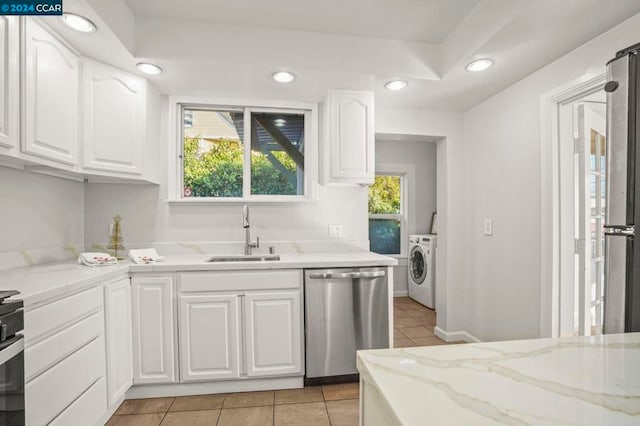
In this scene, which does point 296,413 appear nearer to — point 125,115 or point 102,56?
point 125,115

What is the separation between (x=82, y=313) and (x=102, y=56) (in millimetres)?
1591

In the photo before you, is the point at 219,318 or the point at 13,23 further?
the point at 219,318

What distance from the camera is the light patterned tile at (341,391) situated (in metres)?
2.12

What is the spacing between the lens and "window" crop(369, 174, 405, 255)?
5.00 metres

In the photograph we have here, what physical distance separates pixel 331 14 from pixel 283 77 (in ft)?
1.73

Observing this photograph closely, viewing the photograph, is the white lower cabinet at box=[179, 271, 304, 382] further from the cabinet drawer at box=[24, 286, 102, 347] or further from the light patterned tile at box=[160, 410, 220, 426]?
the cabinet drawer at box=[24, 286, 102, 347]

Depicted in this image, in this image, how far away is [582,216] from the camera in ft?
7.15

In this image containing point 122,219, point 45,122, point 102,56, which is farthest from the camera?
point 122,219

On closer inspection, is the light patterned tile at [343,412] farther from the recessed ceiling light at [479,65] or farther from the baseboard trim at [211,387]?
the recessed ceiling light at [479,65]

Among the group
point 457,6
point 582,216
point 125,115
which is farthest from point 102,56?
point 582,216

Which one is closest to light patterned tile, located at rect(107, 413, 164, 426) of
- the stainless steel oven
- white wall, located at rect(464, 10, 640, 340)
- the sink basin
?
the stainless steel oven

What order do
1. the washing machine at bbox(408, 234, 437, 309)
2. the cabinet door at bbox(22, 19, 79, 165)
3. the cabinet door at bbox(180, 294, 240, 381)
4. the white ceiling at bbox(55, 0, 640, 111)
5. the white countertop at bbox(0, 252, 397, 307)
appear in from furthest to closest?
the washing machine at bbox(408, 234, 437, 309), the cabinet door at bbox(180, 294, 240, 381), the white ceiling at bbox(55, 0, 640, 111), the cabinet door at bbox(22, 19, 79, 165), the white countertop at bbox(0, 252, 397, 307)

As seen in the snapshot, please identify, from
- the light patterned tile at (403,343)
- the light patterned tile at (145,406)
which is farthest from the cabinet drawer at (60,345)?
the light patterned tile at (403,343)

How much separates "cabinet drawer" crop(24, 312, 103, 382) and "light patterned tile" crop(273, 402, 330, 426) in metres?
1.16
